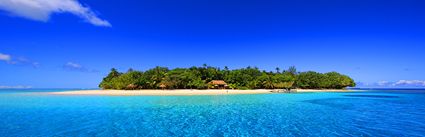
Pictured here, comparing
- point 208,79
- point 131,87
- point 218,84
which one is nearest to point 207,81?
point 208,79

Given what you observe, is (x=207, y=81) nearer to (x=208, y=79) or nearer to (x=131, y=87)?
(x=208, y=79)

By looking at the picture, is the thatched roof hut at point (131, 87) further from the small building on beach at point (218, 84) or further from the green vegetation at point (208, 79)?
the small building on beach at point (218, 84)

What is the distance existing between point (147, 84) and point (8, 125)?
146ft

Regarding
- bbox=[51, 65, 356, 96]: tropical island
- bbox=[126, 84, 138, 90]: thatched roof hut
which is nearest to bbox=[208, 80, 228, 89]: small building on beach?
bbox=[51, 65, 356, 96]: tropical island

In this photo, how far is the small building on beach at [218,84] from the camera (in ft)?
190

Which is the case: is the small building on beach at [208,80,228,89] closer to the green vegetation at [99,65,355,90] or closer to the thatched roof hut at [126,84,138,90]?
the green vegetation at [99,65,355,90]

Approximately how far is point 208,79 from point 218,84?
9.46 feet

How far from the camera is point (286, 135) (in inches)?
362

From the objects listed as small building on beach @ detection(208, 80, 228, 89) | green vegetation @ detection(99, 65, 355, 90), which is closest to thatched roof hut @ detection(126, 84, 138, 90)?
green vegetation @ detection(99, 65, 355, 90)

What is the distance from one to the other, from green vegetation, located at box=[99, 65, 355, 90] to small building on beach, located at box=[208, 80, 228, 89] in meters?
0.64

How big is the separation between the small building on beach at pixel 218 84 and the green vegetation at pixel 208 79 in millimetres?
645

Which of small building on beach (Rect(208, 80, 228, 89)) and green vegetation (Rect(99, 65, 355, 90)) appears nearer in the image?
green vegetation (Rect(99, 65, 355, 90))

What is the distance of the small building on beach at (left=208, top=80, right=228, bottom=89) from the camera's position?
57906mm

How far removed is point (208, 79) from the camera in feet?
196
